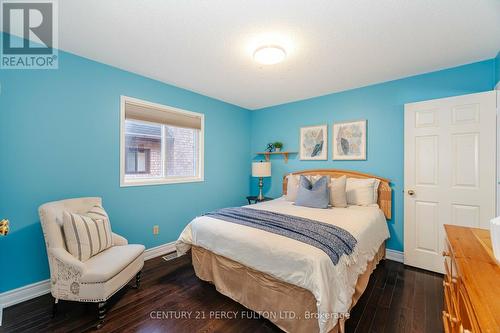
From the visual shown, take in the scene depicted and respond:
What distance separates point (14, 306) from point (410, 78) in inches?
199

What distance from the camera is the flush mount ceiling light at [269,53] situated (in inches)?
81.2

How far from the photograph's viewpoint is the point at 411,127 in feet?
8.82

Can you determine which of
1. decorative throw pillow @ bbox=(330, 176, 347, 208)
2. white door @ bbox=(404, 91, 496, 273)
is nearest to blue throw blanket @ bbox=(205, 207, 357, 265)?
decorative throw pillow @ bbox=(330, 176, 347, 208)

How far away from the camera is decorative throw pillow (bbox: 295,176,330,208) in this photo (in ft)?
9.14

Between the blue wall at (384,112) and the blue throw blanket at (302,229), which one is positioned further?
the blue wall at (384,112)

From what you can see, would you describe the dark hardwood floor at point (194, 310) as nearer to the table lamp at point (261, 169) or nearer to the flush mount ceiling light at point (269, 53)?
the table lamp at point (261, 169)

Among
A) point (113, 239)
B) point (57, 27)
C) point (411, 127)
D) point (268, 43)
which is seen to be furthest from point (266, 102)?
point (113, 239)

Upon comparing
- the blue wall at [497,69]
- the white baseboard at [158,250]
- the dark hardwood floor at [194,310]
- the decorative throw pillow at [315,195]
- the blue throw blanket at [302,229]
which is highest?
the blue wall at [497,69]

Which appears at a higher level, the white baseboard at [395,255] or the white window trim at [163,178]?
the white window trim at [163,178]

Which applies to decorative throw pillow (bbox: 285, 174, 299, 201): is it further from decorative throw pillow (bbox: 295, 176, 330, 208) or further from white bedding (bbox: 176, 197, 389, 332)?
white bedding (bbox: 176, 197, 389, 332)

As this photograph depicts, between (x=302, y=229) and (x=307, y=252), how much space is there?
0.38 metres

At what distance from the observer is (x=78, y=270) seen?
66.2 inches

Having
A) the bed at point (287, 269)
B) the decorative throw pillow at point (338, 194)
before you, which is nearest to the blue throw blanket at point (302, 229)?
the bed at point (287, 269)

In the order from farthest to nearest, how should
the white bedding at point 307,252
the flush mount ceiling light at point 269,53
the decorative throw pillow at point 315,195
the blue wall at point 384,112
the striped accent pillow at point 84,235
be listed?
1. the decorative throw pillow at point 315,195
2. the blue wall at point 384,112
3. the flush mount ceiling light at point 269,53
4. the striped accent pillow at point 84,235
5. the white bedding at point 307,252
